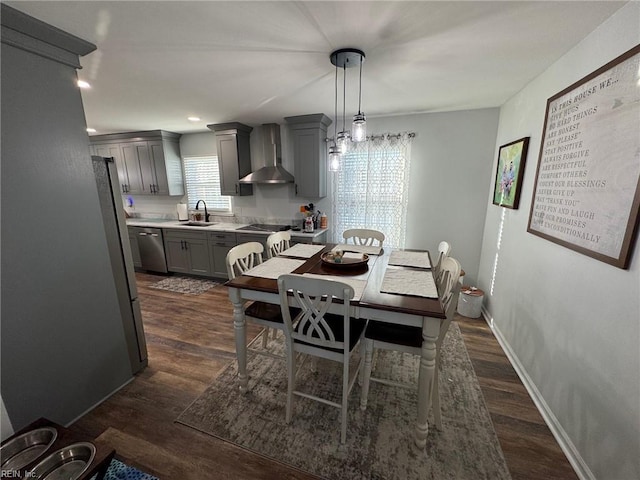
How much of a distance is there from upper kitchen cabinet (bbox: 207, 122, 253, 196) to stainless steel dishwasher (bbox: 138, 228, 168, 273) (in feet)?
4.37

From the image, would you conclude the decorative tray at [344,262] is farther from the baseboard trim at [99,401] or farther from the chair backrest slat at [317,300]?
the baseboard trim at [99,401]

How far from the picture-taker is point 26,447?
1044 millimetres

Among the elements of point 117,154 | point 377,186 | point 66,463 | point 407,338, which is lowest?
point 66,463

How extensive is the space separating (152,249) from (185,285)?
0.97 metres

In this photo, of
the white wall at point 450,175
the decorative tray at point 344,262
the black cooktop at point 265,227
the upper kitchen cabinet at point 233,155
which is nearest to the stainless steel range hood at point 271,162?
the upper kitchen cabinet at point 233,155

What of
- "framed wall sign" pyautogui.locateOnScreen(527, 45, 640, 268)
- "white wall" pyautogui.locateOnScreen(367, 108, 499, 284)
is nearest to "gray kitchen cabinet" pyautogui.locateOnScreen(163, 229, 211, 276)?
"white wall" pyautogui.locateOnScreen(367, 108, 499, 284)

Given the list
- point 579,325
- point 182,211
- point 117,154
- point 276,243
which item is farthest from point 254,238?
point 579,325

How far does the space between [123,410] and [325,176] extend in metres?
3.23

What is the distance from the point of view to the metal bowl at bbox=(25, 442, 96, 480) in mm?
944

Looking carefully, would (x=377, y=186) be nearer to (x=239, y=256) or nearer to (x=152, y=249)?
(x=239, y=256)

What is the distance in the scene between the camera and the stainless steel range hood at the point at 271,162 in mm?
3660

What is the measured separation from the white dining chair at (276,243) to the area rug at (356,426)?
3.45 feet

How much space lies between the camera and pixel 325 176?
12.1 feet

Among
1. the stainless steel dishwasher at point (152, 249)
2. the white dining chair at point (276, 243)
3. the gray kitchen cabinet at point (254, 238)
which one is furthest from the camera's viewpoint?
the stainless steel dishwasher at point (152, 249)
